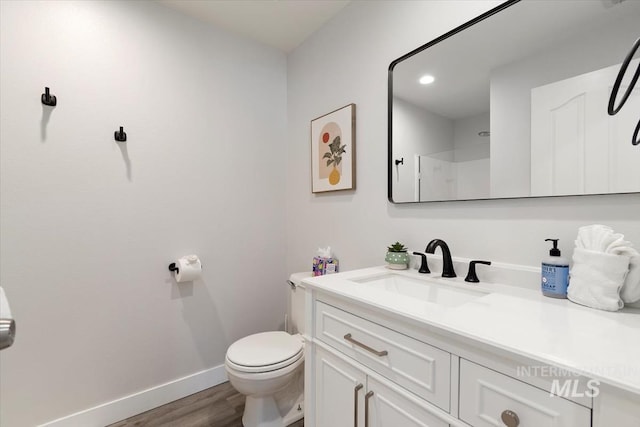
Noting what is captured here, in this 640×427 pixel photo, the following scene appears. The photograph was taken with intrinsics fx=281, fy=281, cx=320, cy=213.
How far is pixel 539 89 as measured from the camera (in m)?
0.99

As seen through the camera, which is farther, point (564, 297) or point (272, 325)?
point (272, 325)

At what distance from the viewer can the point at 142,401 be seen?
5.47 ft

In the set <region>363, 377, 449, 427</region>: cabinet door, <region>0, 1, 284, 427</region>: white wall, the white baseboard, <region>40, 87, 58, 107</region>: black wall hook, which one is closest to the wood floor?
the white baseboard

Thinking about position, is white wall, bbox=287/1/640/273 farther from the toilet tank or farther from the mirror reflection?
the toilet tank

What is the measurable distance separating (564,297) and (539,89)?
71 cm

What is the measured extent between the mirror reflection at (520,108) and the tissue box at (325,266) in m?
0.62

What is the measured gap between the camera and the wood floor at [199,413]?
157cm

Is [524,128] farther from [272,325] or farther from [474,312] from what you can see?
[272,325]

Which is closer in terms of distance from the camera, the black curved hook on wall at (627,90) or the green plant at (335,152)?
the black curved hook on wall at (627,90)

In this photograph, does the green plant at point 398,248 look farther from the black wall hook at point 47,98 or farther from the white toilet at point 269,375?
Answer: the black wall hook at point 47,98

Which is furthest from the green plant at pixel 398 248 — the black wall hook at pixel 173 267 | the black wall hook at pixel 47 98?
the black wall hook at pixel 47 98

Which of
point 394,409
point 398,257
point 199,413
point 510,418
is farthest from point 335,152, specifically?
point 199,413

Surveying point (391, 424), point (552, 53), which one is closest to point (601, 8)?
point (552, 53)

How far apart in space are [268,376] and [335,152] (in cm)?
131
